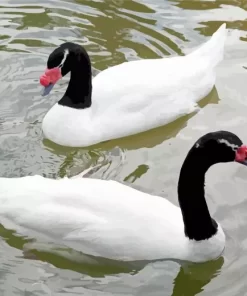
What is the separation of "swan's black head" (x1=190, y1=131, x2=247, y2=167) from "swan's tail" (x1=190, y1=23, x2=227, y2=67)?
192 centimetres

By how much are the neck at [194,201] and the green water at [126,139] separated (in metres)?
0.21

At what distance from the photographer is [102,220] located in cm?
376

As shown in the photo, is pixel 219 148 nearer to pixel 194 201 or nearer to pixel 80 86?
pixel 194 201

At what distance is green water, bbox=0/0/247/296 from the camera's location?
3848mm

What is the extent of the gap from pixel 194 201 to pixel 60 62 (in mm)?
1516

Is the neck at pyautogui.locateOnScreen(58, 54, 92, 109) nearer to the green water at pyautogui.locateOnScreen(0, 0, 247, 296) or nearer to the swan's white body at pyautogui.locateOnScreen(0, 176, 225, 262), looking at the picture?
the green water at pyautogui.locateOnScreen(0, 0, 247, 296)

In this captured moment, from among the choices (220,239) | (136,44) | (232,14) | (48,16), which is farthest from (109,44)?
(220,239)

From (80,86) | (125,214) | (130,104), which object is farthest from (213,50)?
(125,214)

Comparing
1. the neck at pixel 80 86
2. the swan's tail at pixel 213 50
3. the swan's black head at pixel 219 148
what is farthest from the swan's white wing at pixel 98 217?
the swan's tail at pixel 213 50

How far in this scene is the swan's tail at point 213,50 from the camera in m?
5.50

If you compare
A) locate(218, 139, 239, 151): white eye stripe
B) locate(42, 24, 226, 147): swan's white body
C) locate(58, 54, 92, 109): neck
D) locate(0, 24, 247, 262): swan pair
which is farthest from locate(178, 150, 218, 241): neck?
locate(58, 54, 92, 109): neck

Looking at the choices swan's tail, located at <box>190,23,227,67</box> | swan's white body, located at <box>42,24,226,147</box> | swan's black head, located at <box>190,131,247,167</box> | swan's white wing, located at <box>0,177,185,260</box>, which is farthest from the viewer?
swan's tail, located at <box>190,23,227,67</box>

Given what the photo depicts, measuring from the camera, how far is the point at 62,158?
15.8ft

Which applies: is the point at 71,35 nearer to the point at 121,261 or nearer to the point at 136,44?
the point at 136,44
